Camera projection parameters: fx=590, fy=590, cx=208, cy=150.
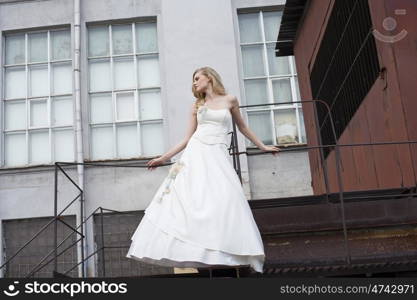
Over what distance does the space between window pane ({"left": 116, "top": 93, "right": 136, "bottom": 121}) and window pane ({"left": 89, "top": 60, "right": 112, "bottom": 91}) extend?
1.28ft

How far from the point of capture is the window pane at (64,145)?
46.7ft

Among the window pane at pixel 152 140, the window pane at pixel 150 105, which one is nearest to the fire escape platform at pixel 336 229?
the window pane at pixel 152 140

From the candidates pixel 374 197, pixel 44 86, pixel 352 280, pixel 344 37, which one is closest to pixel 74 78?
pixel 44 86

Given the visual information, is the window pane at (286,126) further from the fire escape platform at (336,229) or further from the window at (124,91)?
the fire escape platform at (336,229)

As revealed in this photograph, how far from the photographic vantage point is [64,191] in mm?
13773

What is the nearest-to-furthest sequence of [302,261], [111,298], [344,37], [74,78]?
[111,298], [302,261], [344,37], [74,78]

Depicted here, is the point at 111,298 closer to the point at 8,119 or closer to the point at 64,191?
the point at 64,191

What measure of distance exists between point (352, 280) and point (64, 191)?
1033 cm

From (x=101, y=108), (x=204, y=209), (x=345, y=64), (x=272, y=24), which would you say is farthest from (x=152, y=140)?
(x=204, y=209)

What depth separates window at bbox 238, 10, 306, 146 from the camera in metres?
14.1

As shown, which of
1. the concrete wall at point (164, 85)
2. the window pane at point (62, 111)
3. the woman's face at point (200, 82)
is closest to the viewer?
the woman's face at point (200, 82)

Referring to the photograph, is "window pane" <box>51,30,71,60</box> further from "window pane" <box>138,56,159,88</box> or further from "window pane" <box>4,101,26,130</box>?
"window pane" <box>138,56,159,88</box>

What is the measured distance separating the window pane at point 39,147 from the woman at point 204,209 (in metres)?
9.86

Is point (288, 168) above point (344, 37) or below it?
below
